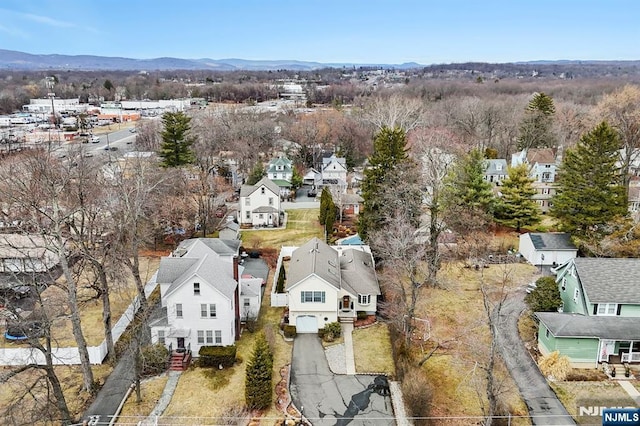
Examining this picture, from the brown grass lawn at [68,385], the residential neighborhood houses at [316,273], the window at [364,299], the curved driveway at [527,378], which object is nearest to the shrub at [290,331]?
the residential neighborhood houses at [316,273]

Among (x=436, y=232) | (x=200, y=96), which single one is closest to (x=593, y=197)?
(x=436, y=232)

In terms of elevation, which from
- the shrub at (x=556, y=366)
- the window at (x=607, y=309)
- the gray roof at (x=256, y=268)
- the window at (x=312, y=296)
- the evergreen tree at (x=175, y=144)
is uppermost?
the evergreen tree at (x=175, y=144)

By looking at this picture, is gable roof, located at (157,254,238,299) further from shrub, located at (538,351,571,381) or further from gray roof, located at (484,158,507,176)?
gray roof, located at (484,158,507,176)

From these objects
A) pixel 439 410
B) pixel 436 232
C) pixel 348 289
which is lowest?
pixel 439 410

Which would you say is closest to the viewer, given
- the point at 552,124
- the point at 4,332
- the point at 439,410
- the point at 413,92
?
the point at 439,410

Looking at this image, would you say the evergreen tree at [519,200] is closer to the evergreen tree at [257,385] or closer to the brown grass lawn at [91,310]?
the evergreen tree at [257,385]

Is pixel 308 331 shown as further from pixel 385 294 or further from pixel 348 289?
pixel 385 294

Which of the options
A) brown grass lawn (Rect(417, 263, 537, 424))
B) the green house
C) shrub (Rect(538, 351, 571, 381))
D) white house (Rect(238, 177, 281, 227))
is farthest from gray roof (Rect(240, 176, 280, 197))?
shrub (Rect(538, 351, 571, 381))
